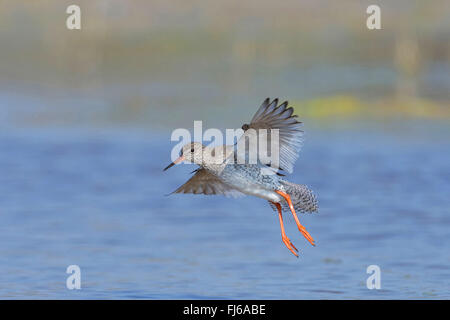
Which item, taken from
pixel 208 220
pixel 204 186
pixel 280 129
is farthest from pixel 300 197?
pixel 208 220

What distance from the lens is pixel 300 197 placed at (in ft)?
23.5

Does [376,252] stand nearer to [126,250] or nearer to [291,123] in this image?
[126,250]

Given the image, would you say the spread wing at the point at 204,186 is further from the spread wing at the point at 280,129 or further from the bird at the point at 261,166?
the spread wing at the point at 280,129

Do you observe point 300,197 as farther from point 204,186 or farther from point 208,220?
point 208,220

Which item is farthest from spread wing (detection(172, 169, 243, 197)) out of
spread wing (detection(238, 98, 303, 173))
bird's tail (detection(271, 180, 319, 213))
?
spread wing (detection(238, 98, 303, 173))

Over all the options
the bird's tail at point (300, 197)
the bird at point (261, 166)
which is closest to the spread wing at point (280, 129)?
the bird at point (261, 166)

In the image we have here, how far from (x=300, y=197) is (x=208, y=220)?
150 inches

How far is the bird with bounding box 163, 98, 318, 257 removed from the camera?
6289mm

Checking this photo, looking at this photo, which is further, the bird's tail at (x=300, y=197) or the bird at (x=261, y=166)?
the bird's tail at (x=300, y=197)

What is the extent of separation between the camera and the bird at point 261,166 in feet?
20.6

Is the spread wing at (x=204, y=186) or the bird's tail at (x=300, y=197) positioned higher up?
the spread wing at (x=204, y=186)

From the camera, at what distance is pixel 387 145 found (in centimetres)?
1567

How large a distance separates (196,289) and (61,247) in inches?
79.4

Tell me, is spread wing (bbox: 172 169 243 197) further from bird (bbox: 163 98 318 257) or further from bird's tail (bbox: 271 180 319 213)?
bird's tail (bbox: 271 180 319 213)
